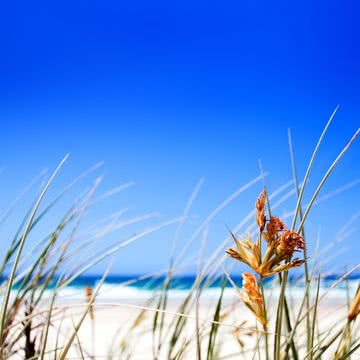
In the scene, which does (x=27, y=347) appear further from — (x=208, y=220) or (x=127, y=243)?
(x=208, y=220)

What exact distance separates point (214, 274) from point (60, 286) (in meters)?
0.42

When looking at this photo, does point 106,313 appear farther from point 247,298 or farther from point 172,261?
point 247,298

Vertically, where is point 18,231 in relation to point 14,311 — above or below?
above

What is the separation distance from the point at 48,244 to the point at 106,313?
20.0 feet

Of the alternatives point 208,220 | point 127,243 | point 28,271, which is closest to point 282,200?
point 208,220

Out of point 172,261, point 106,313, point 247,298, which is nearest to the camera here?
point 247,298

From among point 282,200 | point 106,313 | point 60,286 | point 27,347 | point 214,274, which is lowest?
point 27,347

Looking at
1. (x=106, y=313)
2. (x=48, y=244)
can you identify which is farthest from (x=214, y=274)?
(x=106, y=313)

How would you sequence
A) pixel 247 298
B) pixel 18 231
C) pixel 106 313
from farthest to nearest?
1. pixel 106 313
2. pixel 18 231
3. pixel 247 298

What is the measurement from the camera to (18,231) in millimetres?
1179

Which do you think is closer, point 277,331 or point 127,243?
point 277,331

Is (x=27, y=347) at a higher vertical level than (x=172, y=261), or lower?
lower

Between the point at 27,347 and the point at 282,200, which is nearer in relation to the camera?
the point at 27,347

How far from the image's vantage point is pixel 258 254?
559 millimetres
